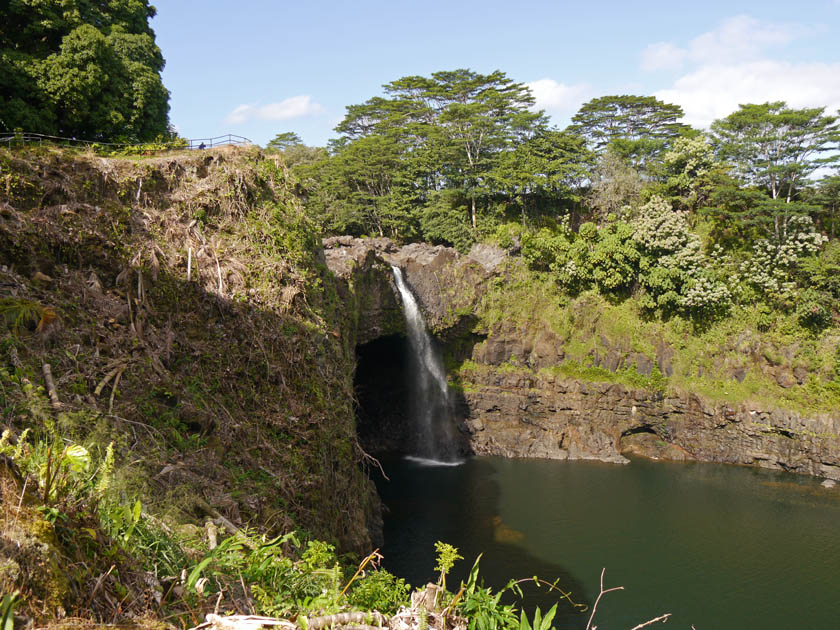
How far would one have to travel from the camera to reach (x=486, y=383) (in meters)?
28.7

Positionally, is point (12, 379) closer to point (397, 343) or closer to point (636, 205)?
point (397, 343)

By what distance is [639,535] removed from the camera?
60.4ft

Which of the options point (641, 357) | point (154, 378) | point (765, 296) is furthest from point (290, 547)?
point (765, 296)

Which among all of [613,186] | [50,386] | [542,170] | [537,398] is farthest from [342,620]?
[613,186]

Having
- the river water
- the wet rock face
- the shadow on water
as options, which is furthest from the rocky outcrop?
the wet rock face

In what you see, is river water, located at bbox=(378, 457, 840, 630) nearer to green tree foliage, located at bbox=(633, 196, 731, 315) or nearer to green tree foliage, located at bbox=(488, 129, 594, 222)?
green tree foliage, located at bbox=(633, 196, 731, 315)

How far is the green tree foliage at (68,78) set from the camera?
55.9 feet

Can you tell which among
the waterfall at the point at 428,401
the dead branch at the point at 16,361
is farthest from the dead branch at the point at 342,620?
the waterfall at the point at 428,401

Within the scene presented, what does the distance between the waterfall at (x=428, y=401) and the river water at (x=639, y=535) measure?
7.05 ft

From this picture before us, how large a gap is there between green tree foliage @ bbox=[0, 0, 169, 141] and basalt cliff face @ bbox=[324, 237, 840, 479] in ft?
31.1

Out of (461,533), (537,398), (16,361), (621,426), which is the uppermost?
(16,361)

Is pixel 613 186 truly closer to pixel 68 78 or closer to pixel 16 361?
pixel 68 78

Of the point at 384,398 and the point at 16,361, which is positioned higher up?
the point at 16,361

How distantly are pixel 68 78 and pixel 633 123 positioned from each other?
36.7m
